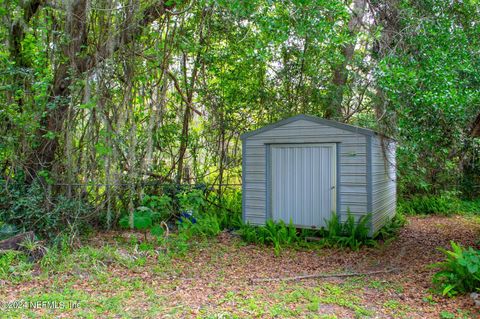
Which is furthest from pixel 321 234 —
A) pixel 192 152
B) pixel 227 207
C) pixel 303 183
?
pixel 192 152

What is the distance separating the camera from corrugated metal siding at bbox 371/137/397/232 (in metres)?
6.03

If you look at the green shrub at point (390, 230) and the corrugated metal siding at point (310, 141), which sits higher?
the corrugated metal siding at point (310, 141)

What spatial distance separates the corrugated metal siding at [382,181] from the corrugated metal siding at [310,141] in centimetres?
25

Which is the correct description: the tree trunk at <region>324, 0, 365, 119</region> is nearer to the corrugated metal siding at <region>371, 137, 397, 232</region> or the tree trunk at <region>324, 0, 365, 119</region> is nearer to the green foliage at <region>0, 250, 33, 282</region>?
the corrugated metal siding at <region>371, 137, 397, 232</region>

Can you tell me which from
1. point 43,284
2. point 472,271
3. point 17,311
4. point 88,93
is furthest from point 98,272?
point 472,271

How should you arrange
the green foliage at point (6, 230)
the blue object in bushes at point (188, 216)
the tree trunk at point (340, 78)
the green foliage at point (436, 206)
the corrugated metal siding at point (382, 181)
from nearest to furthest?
the green foliage at point (6, 230), the corrugated metal siding at point (382, 181), the blue object in bushes at point (188, 216), the tree trunk at point (340, 78), the green foliage at point (436, 206)

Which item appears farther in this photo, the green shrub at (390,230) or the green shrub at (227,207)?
the green shrub at (227,207)

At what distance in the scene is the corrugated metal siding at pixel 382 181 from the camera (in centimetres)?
603

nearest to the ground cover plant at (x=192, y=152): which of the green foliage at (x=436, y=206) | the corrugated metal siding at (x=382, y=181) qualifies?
the corrugated metal siding at (x=382, y=181)

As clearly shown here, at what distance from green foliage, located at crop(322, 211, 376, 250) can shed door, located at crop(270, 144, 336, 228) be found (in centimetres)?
25

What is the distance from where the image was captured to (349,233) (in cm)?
588

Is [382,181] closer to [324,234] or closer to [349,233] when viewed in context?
[349,233]

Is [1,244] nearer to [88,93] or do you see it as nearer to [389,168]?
[88,93]

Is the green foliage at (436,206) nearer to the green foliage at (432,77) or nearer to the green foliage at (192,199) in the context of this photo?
the green foliage at (432,77)
